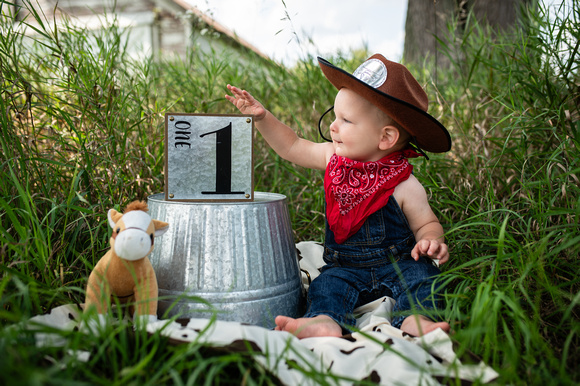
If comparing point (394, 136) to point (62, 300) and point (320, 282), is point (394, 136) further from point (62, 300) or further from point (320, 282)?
point (62, 300)

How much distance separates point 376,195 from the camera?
1640mm

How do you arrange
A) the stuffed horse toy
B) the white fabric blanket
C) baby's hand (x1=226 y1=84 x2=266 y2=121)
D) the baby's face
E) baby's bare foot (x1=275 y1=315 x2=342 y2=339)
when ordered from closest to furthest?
the white fabric blanket → the stuffed horse toy → baby's bare foot (x1=275 y1=315 x2=342 y2=339) → the baby's face → baby's hand (x1=226 y1=84 x2=266 y2=121)

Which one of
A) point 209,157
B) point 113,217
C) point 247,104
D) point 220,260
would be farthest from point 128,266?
point 247,104

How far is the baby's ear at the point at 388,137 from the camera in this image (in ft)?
5.21

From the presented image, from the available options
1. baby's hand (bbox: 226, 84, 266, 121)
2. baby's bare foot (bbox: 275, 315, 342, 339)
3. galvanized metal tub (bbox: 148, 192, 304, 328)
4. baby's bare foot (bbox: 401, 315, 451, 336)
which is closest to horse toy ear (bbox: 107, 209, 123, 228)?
galvanized metal tub (bbox: 148, 192, 304, 328)

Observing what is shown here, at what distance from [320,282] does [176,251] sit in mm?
495

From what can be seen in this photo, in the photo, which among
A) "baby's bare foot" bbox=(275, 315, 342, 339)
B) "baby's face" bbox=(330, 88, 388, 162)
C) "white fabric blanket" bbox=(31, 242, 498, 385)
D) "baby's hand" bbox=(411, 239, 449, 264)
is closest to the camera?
"white fabric blanket" bbox=(31, 242, 498, 385)

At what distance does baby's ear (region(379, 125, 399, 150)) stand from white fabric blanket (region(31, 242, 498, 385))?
60 cm

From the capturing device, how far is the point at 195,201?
156cm

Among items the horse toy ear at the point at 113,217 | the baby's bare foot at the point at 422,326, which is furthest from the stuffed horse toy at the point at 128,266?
the baby's bare foot at the point at 422,326

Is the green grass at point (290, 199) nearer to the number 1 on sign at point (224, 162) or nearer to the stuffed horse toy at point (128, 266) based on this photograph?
the stuffed horse toy at point (128, 266)

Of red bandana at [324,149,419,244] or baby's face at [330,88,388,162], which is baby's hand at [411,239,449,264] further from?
baby's face at [330,88,388,162]

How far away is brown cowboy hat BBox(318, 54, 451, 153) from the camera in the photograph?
1.50m

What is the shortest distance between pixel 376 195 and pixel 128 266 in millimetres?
845
